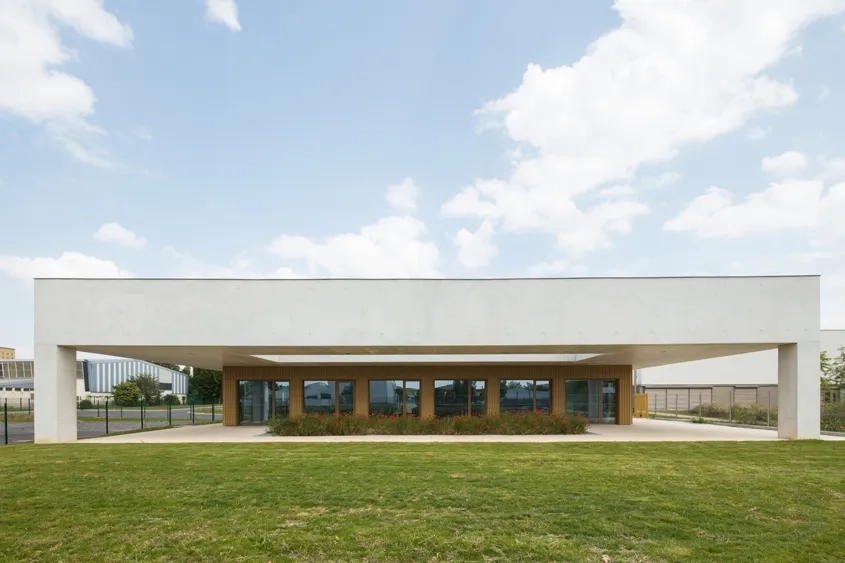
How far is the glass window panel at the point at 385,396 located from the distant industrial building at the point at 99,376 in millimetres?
47077

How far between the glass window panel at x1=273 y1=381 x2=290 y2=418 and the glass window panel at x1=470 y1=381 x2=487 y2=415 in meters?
8.07

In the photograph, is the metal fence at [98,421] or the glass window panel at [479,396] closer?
the metal fence at [98,421]

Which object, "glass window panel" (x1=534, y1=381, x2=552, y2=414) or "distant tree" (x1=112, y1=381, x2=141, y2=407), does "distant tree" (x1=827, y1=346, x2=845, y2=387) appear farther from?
"distant tree" (x1=112, y1=381, x2=141, y2=407)

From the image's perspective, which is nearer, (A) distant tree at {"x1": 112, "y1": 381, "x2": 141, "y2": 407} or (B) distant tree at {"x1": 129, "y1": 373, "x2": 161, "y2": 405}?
(A) distant tree at {"x1": 112, "y1": 381, "x2": 141, "y2": 407}

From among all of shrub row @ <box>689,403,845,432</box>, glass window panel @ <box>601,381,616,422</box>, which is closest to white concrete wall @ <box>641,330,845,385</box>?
shrub row @ <box>689,403,845,432</box>

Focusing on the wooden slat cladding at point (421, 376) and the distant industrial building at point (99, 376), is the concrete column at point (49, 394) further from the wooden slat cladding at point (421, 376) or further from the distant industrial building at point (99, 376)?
the distant industrial building at point (99, 376)

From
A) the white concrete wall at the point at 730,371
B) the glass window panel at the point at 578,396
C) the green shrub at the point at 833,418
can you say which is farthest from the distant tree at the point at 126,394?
the green shrub at the point at 833,418

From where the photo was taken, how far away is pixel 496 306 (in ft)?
54.8

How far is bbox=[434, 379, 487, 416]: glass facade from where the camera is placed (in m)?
24.8

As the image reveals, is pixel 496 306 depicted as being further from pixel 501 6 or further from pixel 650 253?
pixel 650 253

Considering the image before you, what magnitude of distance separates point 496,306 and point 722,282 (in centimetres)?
645

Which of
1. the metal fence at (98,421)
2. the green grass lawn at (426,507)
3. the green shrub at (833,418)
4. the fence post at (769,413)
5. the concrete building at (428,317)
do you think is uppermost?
the concrete building at (428,317)

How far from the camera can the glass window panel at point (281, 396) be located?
25484 millimetres

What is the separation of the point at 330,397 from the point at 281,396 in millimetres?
2334
